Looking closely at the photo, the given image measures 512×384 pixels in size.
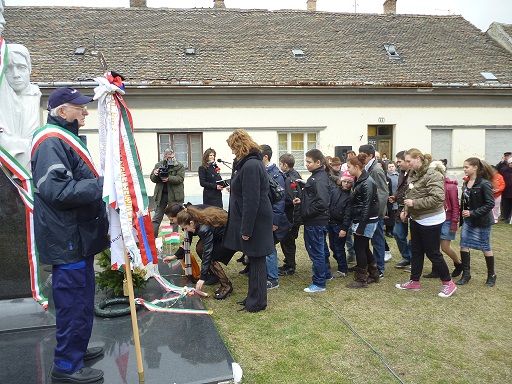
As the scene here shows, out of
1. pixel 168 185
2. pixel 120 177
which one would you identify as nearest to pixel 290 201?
pixel 168 185

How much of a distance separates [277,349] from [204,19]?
603 inches

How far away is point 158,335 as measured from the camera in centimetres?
393

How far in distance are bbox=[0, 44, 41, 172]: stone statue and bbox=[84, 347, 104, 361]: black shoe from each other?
6.32ft

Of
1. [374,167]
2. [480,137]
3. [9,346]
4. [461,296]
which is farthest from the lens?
[480,137]

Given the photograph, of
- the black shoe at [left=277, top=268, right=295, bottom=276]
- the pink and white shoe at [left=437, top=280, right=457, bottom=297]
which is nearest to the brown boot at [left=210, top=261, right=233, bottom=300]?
the black shoe at [left=277, top=268, right=295, bottom=276]

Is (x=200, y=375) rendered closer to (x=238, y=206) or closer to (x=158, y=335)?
(x=158, y=335)

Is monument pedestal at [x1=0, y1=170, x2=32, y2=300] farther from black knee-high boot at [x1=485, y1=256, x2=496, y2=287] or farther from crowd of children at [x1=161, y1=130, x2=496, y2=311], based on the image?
black knee-high boot at [x1=485, y1=256, x2=496, y2=287]

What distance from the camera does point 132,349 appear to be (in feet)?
12.0

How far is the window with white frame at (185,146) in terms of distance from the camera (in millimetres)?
12914

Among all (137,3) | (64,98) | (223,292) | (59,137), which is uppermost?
(137,3)

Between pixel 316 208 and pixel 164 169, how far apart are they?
3.71 m

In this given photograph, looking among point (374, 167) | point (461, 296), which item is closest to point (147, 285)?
point (374, 167)

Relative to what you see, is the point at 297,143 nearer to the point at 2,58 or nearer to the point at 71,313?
the point at 2,58

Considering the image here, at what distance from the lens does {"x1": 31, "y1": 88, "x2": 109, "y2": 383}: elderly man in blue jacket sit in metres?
2.88
